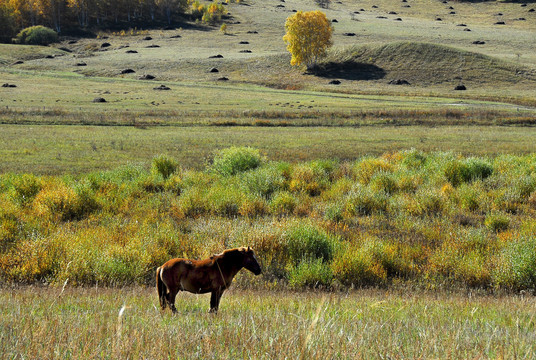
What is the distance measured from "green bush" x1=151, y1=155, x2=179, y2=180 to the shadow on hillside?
267ft

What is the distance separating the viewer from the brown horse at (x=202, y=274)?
6.00 metres

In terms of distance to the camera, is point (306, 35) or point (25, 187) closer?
point (25, 187)

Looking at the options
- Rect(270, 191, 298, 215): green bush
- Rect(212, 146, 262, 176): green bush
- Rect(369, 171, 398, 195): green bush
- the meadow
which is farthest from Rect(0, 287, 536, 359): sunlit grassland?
Rect(212, 146, 262, 176): green bush

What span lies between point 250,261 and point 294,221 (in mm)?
6916

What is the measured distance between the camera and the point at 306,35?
105m

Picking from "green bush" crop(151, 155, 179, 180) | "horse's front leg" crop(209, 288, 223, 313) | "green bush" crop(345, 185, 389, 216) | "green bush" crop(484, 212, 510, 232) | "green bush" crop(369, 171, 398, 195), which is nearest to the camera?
"horse's front leg" crop(209, 288, 223, 313)

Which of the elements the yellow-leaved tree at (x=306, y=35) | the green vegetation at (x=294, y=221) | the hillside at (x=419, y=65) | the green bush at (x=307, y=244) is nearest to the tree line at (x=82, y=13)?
the yellow-leaved tree at (x=306, y=35)

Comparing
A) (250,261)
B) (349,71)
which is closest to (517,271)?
(250,261)

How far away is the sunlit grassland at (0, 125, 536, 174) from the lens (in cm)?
2656

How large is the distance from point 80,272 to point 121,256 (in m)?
0.94

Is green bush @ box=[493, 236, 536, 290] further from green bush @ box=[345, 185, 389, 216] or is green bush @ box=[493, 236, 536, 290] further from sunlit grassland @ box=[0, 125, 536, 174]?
sunlit grassland @ box=[0, 125, 536, 174]

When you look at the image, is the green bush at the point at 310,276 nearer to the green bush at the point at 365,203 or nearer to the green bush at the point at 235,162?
the green bush at the point at 365,203

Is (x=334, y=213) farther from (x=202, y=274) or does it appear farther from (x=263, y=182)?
(x=202, y=274)

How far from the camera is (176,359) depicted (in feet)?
12.3
